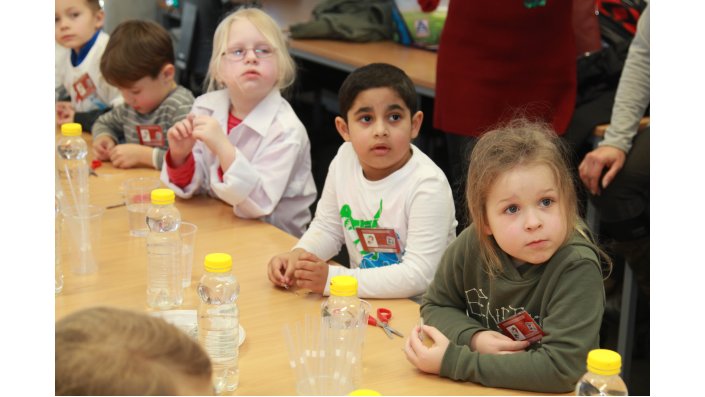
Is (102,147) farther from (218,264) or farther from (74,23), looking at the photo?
(218,264)

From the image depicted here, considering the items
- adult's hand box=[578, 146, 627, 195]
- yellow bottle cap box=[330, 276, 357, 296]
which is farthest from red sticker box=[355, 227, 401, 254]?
adult's hand box=[578, 146, 627, 195]

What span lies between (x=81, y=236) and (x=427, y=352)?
99cm

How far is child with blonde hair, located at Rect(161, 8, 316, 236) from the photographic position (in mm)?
2639

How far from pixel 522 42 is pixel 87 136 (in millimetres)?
1701

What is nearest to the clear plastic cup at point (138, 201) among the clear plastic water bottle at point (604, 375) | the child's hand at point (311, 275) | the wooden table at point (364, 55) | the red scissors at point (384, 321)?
the child's hand at point (311, 275)

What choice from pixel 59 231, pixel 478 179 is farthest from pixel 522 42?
pixel 59 231

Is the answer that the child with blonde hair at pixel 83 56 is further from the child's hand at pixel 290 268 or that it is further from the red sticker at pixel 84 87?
the child's hand at pixel 290 268

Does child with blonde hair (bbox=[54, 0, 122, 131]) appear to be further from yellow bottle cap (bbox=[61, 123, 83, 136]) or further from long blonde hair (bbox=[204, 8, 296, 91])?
yellow bottle cap (bbox=[61, 123, 83, 136])

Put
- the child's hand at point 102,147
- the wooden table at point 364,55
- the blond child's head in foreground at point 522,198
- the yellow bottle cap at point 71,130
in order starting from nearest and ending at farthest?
the blond child's head in foreground at point 522,198 < the yellow bottle cap at point 71,130 < the child's hand at point 102,147 < the wooden table at point 364,55

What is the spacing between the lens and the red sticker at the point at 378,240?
7.41 feet

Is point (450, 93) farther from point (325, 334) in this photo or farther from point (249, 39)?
point (325, 334)

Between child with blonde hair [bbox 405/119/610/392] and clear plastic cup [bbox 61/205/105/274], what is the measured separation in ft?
2.84

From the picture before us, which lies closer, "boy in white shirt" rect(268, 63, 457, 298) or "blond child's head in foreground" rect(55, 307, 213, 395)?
"blond child's head in foreground" rect(55, 307, 213, 395)

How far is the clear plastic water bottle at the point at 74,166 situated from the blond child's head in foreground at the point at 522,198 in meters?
1.22
